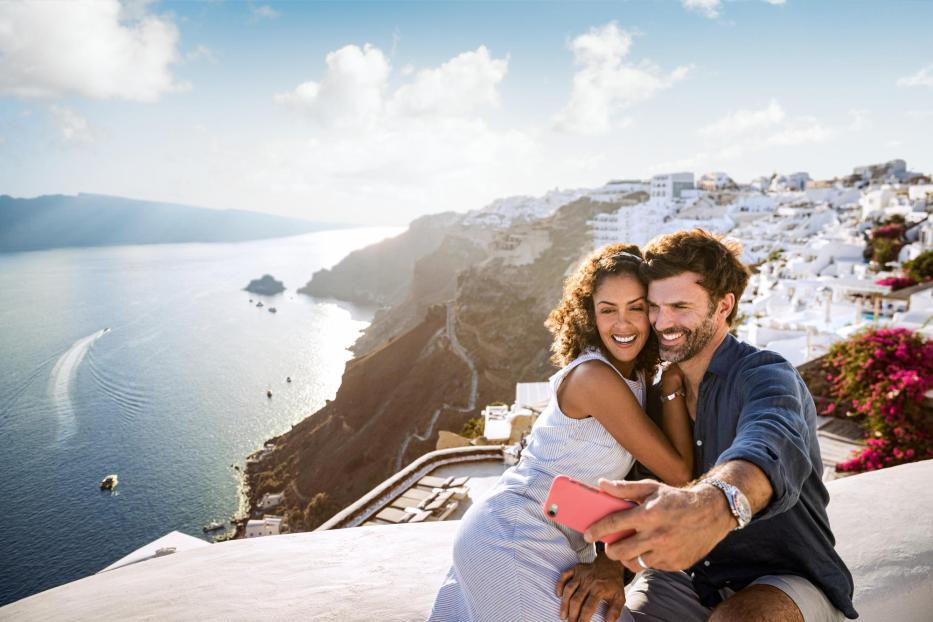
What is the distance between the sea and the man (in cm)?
2630

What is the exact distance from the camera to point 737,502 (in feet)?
3.51

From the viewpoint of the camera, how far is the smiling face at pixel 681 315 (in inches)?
69.7

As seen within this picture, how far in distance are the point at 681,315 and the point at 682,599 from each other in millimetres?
870

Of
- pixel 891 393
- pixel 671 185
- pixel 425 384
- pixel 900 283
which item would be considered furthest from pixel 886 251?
pixel 671 185

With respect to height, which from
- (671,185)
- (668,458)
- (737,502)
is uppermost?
(671,185)

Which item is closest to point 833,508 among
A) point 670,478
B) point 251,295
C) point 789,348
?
point 670,478

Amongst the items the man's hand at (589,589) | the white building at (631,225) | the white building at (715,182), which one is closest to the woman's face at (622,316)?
the man's hand at (589,589)

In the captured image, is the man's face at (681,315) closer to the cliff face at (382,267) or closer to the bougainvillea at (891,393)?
the bougainvillea at (891,393)

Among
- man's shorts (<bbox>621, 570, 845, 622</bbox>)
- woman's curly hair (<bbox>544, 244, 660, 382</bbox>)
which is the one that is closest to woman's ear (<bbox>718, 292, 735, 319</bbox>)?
woman's curly hair (<bbox>544, 244, 660, 382</bbox>)

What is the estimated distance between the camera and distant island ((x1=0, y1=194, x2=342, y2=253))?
2741 inches

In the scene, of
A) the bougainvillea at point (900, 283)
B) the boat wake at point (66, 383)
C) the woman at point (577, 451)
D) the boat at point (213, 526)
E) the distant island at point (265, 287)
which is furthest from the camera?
the distant island at point (265, 287)

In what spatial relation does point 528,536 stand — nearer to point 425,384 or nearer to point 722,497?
point 722,497

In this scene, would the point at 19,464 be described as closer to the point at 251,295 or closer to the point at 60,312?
the point at 60,312

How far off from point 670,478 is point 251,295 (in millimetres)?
89761
